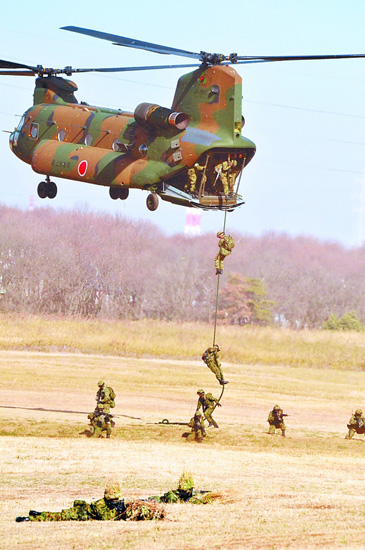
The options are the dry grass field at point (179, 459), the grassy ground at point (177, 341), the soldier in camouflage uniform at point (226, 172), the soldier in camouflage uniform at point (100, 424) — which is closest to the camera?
the dry grass field at point (179, 459)

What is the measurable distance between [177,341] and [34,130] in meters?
34.6

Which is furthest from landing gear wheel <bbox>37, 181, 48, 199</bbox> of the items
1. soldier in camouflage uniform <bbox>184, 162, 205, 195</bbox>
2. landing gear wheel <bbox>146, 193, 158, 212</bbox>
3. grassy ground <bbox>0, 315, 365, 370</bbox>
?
grassy ground <bbox>0, 315, 365, 370</bbox>

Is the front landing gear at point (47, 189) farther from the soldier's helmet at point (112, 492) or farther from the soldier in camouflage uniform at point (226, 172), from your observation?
the soldier's helmet at point (112, 492)

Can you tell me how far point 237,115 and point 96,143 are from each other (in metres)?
5.26

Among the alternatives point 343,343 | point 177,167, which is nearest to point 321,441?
point 177,167

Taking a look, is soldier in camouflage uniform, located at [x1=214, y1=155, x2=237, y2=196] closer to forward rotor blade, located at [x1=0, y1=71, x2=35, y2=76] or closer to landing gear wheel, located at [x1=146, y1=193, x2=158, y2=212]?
landing gear wheel, located at [x1=146, y1=193, x2=158, y2=212]

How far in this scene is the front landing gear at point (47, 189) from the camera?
121ft

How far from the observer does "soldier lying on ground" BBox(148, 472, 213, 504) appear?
27.1m

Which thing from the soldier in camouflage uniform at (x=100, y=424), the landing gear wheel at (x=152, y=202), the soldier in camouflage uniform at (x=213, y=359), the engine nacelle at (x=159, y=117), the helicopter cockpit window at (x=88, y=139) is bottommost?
the soldier in camouflage uniform at (x=100, y=424)

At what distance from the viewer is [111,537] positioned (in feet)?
76.8

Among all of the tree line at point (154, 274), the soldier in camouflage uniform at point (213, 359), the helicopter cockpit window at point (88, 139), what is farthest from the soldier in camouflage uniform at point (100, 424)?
the tree line at point (154, 274)

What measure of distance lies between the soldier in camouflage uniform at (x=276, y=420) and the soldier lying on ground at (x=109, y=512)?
14.4 m

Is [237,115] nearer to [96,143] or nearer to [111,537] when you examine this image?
[96,143]

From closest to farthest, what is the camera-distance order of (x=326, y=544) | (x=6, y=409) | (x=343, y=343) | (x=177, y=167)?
(x=326, y=544), (x=177, y=167), (x=6, y=409), (x=343, y=343)
